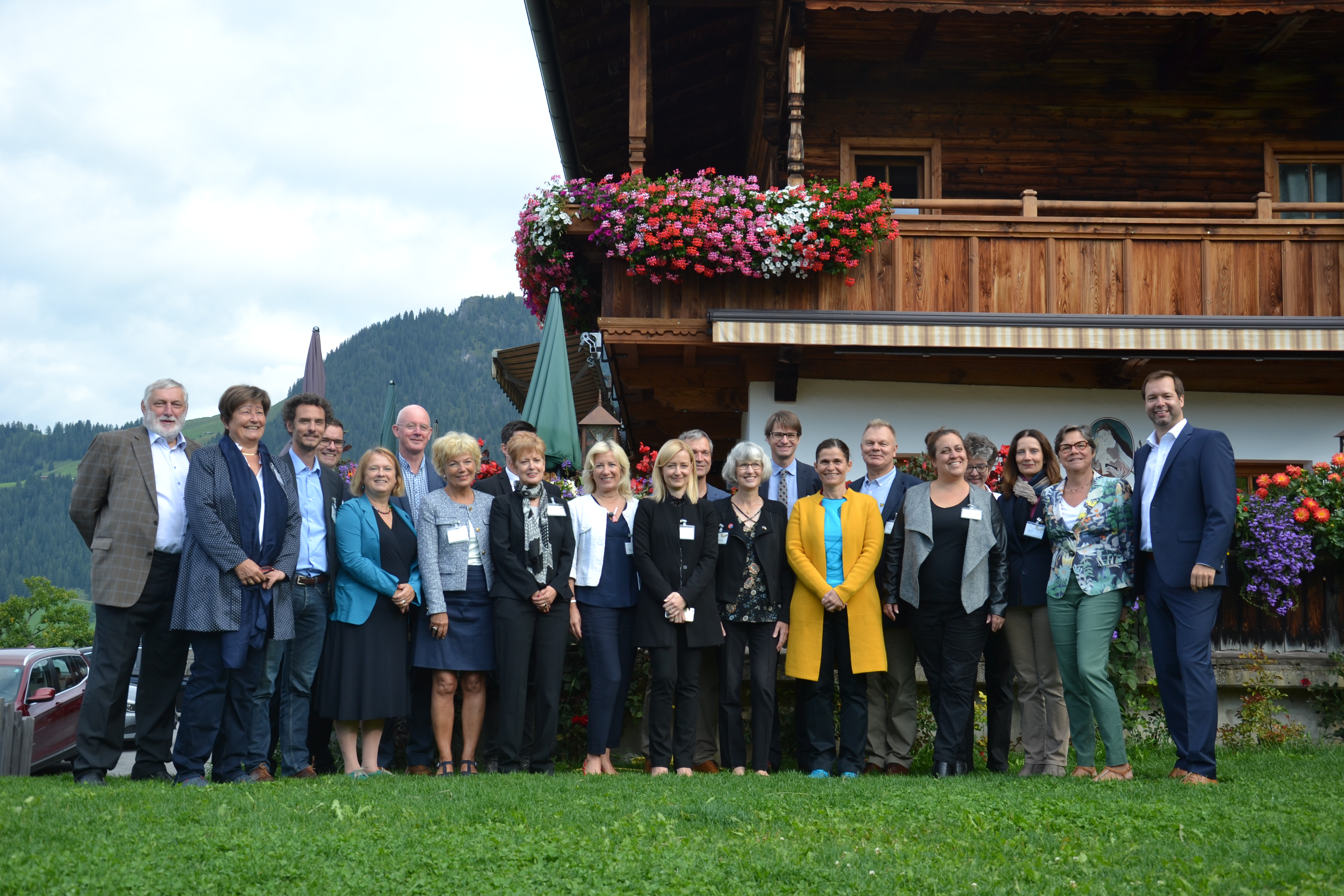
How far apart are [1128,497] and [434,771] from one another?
14.6 feet

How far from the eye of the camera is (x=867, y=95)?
12.8 meters

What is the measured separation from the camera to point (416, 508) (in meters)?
7.26

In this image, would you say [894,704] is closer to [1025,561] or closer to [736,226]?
[1025,561]

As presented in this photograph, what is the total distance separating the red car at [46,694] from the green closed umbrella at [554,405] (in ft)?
26.8

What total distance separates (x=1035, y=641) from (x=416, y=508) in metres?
3.88

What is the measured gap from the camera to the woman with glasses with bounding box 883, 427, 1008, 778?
6.70m

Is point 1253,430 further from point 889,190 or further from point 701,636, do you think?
point 701,636

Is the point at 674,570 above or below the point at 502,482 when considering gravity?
below

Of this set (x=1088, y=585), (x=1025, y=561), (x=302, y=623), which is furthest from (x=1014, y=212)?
(x=302, y=623)

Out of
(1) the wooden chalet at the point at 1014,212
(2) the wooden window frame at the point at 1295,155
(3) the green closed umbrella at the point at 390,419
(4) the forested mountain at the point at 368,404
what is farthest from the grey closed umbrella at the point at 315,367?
(4) the forested mountain at the point at 368,404

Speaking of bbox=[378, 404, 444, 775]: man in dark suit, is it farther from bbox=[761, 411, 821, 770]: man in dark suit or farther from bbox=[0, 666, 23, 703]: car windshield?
bbox=[0, 666, 23, 703]: car windshield

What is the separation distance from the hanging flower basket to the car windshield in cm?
1059

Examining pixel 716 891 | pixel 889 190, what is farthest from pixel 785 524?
pixel 889 190

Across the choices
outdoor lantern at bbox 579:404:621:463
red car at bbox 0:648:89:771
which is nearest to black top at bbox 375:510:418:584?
outdoor lantern at bbox 579:404:621:463
